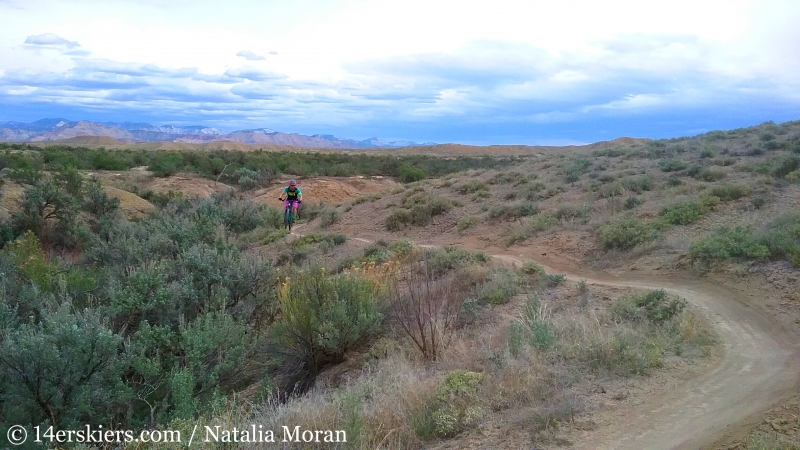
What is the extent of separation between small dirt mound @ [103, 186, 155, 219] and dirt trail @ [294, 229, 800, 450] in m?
20.4

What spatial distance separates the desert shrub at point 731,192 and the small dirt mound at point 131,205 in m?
19.2

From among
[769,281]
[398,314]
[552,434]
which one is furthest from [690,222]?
[552,434]

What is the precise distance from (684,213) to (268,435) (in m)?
11.7

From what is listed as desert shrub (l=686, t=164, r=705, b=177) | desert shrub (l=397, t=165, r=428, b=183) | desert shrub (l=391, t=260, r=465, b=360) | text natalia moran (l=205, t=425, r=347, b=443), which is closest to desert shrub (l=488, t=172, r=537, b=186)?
desert shrub (l=686, t=164, r=705, b=177)

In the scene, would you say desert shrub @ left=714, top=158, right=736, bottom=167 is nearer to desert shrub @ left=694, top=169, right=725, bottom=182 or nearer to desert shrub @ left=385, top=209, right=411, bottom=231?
desert shrub @ left=694, top=169, right=725, bottom=182

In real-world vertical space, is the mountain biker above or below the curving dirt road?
above

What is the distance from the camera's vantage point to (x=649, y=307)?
7.87m

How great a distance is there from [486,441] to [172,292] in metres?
4.82

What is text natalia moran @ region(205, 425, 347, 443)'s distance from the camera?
4.29 m

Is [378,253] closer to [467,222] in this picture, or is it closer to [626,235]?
[467,222]

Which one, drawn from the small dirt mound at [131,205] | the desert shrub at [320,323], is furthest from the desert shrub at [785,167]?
the small dirt mound at [131,205]

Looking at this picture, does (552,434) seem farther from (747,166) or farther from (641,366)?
(747,166)

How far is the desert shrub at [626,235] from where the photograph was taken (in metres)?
12.2

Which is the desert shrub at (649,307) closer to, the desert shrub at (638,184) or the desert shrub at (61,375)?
the desert shrub at (61,375)
